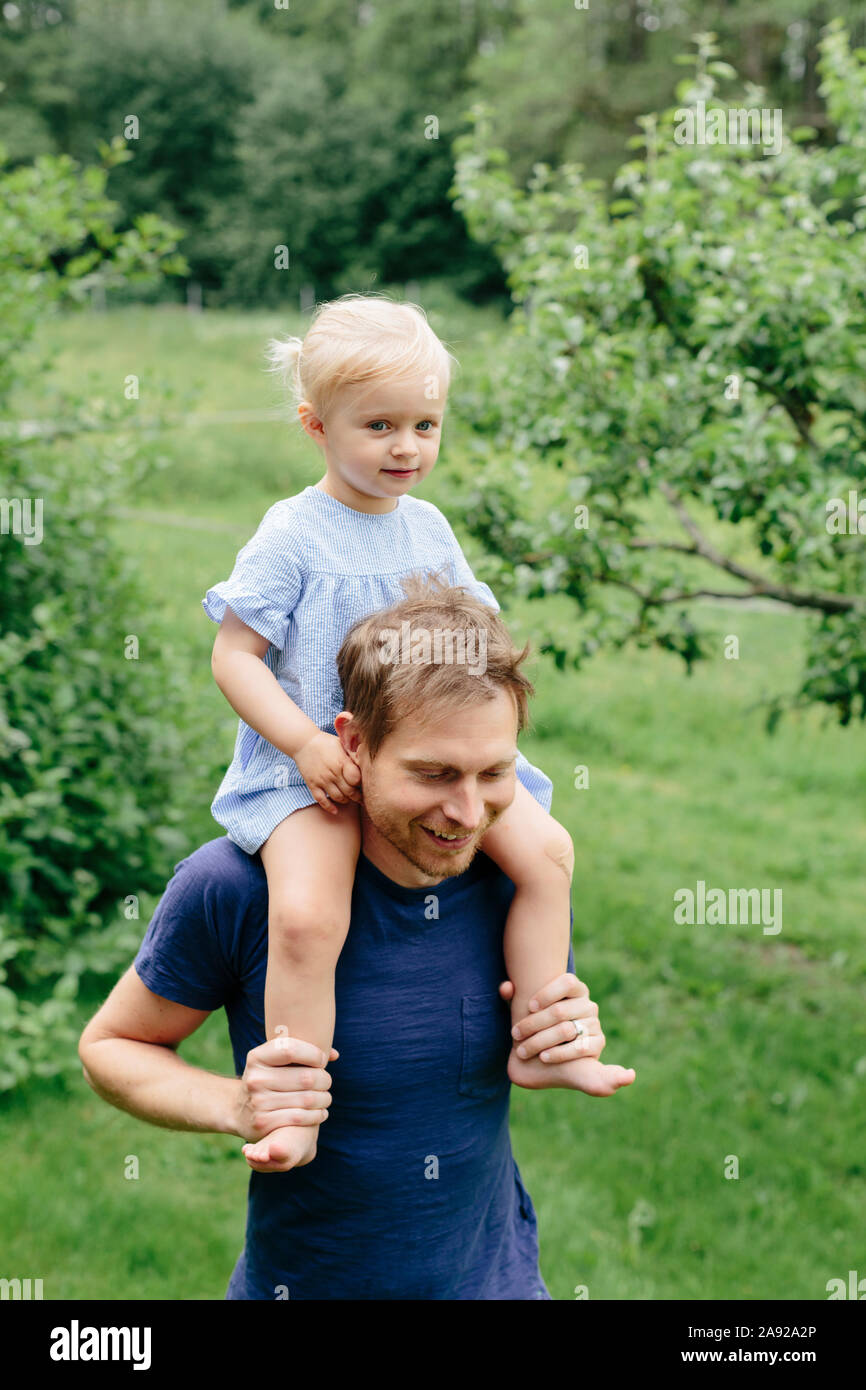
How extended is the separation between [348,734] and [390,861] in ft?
0.68

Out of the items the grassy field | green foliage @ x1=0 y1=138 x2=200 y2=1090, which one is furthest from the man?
green foliage @ x1=0 y1=138 x2=200 y2=1090

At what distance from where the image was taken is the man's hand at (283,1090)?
1.79 metres

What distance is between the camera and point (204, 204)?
132 feet

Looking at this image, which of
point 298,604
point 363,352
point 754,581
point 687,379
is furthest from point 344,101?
point 298,604

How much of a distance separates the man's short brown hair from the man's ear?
0.02 meters

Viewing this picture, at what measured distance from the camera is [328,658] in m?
2.08

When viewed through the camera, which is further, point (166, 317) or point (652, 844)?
point (166, 317)

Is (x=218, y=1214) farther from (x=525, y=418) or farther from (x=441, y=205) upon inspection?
(x=441, y=205)

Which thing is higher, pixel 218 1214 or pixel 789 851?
pixel 789 851

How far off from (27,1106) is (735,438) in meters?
3.61

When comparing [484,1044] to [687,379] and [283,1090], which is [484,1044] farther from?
[687,379]

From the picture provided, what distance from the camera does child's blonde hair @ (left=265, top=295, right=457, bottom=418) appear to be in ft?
6.92

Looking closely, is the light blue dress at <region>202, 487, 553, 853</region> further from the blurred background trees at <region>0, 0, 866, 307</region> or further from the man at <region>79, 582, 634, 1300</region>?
the blurred background trees at <region>0, 0, 866, 307</region>
